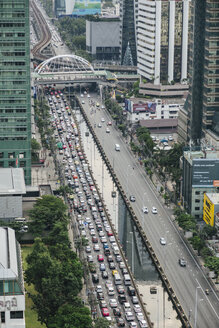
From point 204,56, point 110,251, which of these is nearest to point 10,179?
point 110,251

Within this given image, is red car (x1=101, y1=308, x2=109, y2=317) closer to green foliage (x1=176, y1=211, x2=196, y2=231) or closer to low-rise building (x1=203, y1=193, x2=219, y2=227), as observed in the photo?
green foliage (x1=176, y1=211, x2=196, y2=231)

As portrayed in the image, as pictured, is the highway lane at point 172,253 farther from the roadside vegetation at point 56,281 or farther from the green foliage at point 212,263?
the roadside vegetation at point 56,281

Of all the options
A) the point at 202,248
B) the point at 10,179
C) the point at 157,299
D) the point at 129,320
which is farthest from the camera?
the point at 10,179

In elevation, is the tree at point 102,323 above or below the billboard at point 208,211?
below

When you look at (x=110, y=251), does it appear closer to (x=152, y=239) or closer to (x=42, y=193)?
(x=152, y=239)

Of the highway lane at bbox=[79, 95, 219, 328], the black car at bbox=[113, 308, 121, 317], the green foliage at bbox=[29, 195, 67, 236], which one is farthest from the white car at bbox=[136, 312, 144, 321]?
the green foliage at bbox=[29, 195, 67, 236]

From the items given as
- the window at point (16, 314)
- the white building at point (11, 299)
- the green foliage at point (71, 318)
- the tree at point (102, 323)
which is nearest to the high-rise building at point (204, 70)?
the tree at point (102, 323)
